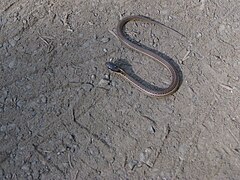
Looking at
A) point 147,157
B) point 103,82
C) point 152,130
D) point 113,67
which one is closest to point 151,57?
point 113,67

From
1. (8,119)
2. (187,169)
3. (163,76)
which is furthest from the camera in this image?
(163,76)

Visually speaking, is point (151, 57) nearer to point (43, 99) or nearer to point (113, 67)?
point (113, 67)

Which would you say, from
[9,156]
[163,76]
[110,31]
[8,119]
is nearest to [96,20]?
[110,31]

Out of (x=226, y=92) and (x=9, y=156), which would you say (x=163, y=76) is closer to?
(x=226, y=92)

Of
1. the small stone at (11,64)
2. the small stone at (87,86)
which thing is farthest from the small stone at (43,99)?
the small stone at (11,64)

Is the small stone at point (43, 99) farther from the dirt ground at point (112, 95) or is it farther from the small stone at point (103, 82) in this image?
the small stone at point (103, 82)

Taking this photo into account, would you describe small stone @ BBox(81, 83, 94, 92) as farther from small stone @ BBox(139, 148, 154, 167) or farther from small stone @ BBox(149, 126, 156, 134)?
small stone @ BBox(139, 148, 154, 167)

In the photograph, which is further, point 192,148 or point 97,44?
point 97,44

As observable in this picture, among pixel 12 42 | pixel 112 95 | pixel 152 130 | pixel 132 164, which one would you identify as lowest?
pixel 132 164

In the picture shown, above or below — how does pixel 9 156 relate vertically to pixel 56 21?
below
